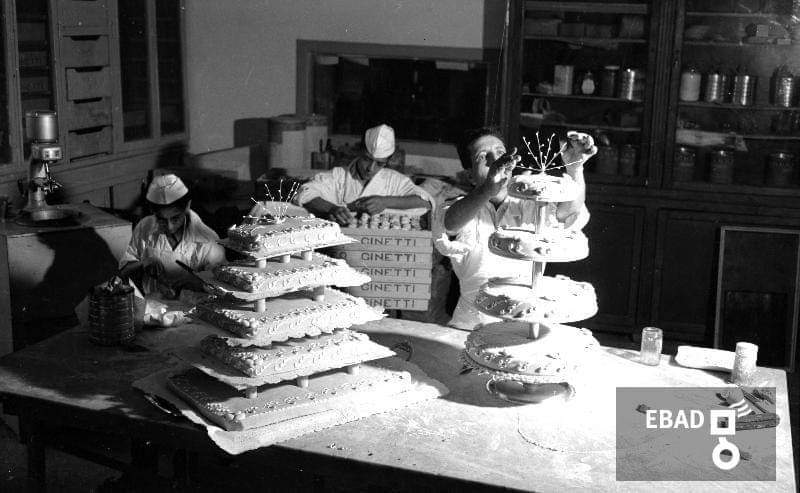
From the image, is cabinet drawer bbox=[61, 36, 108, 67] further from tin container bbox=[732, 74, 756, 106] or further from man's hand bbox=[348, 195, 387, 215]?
tin container bbox=[732, 74, 756, 106]

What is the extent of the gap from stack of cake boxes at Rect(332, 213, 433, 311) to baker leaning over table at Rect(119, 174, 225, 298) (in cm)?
71

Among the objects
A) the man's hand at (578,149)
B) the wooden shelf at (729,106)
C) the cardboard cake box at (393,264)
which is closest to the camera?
the man's hand at (578,149)

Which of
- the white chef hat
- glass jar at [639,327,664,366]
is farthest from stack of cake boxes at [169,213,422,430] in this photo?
the white chef hat

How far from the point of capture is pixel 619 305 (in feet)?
20.9

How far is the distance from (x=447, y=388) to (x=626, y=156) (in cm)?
351

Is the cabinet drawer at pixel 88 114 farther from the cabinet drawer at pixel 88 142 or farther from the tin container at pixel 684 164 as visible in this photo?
the tin container at pixel 684 164

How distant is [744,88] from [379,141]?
271 cm

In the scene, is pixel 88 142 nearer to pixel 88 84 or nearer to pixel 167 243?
pixel 88 84

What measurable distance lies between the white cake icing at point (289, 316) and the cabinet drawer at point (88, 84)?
344 centimetres

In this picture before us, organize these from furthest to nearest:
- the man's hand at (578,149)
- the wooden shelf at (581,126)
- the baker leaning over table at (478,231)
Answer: the wooden shelf at (581,126)
the baker leaning over table at (478,231)
the man's hand at (578,149)

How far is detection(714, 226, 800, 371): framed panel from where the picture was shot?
224 inches

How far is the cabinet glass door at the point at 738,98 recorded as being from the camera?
19.8 feet

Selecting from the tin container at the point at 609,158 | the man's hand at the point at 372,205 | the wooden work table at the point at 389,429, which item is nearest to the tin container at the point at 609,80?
the tin container at the point at 609,158

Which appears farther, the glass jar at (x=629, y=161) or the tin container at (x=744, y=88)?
the glass jar at (x=629, y=161)
